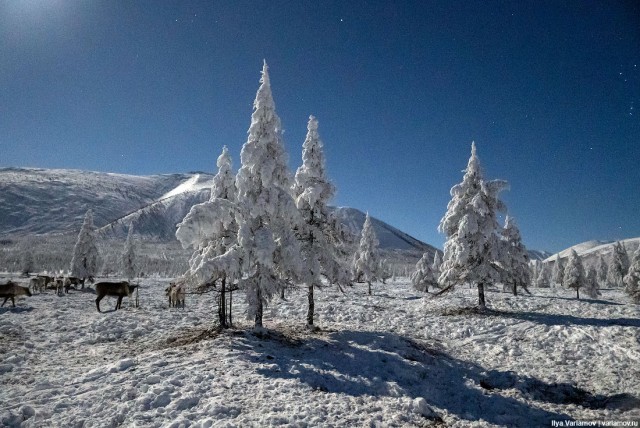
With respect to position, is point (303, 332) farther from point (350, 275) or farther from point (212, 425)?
point (212, 425)

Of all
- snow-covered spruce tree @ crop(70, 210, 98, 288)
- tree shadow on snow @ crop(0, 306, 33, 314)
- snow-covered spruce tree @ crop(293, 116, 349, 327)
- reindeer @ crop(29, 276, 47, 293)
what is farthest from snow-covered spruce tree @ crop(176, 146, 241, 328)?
snow-covered spruce tree @ crop(70, 210, 98, 288)

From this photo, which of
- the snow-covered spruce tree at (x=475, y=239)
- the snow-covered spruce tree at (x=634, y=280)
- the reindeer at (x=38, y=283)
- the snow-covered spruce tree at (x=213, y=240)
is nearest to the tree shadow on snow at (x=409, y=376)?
the snow-covered spruce tree at (x=213, y=240)

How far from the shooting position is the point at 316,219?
19719mm

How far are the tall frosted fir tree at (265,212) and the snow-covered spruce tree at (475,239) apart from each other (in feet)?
46.2

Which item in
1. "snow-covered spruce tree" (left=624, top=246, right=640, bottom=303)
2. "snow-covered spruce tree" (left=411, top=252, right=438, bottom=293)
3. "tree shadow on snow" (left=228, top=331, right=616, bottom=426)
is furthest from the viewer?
"snow-covered spruce tree" (left=411, top=252, right=438, bottom=293)

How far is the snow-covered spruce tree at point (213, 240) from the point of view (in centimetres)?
1439

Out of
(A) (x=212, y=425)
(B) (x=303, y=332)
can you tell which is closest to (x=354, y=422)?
(A) (x=212, y=425)

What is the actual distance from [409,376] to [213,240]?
1112 centimetres

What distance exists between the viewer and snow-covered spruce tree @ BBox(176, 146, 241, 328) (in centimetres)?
1439

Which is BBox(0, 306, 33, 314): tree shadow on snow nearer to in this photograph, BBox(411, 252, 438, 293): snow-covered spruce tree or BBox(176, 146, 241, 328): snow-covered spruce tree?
BBox(176, 146, 241, 328): snow-covered spruce tree

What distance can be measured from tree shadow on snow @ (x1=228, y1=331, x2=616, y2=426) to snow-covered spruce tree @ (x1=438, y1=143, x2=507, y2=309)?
10.7 metres

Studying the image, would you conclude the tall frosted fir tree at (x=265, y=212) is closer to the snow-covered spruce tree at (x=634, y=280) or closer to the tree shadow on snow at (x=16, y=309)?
the tree shadow on snow at (x=16, y=309)

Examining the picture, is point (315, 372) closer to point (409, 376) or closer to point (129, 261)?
point (409, 376)

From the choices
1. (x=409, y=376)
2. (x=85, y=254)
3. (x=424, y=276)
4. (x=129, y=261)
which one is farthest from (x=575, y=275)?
(x=129, y=261)
